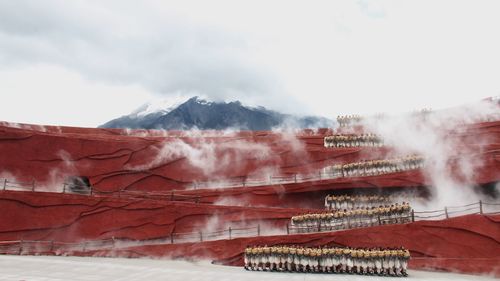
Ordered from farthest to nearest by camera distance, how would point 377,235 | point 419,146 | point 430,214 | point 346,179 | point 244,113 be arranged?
point 244,113 → point 419,146 → point 346,179 → point 430,214 → point 377,235

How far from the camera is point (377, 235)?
16.2 meters

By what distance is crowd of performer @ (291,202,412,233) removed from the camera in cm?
1671

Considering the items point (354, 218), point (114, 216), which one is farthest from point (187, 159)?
point (354, 218)

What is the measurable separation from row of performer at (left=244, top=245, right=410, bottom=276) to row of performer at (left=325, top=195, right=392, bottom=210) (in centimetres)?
402

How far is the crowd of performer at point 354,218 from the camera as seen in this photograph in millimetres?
16711

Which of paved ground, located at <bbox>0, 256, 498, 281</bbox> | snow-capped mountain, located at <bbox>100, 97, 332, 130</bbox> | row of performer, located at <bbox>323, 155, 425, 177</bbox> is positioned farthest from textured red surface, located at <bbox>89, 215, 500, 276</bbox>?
snow-capped mountain, located at <bbox>100, 97, 332, 130</bbox>

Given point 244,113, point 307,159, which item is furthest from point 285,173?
point 244,113

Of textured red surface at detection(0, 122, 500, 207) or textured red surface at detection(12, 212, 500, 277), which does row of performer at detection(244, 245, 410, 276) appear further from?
textured red surface at detection(0, 122, 500, 207)

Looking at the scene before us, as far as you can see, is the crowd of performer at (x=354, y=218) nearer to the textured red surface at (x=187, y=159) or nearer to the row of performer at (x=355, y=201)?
the row of performer at (x=355, y=201)

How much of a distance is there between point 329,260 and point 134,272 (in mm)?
6749

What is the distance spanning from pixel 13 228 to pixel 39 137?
199 inches

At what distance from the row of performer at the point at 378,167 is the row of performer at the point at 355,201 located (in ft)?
6.53

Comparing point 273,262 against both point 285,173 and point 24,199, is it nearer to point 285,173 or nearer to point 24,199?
point 285,173

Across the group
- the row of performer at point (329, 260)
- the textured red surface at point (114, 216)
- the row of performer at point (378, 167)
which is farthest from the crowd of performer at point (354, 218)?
the row of performer at point (378, 167)
